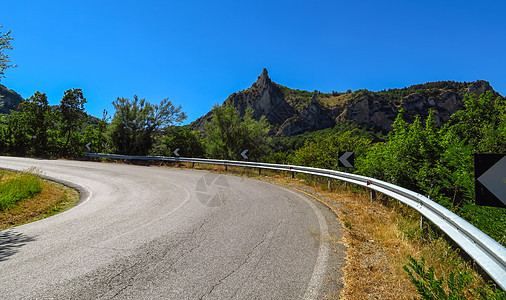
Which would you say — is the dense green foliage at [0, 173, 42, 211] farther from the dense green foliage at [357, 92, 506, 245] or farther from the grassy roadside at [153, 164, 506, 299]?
the dense green foliage at [357, 92, 506, 245]

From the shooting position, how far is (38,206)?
7.49m

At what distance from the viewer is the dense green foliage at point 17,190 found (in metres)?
6.99

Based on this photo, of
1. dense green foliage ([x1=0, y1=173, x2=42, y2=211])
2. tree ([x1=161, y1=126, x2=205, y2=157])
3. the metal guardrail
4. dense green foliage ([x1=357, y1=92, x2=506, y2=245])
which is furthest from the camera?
tree ([x1=161, y1=126, x2=205, y2=157])

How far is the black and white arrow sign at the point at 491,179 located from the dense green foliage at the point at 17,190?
993cm

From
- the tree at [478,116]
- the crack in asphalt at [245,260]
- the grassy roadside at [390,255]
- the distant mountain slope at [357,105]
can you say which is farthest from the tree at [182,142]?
the distant mountain slope at [357,105]

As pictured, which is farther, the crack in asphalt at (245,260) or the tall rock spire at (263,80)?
the tall rock spire at (263,80)

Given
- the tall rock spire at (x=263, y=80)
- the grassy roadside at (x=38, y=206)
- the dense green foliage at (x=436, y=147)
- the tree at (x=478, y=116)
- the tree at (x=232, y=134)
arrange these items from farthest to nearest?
the tall rock spire at (x=263, y=80)
the tree at (x=232, y=134)
the tree at (x=478, y=116)
the dense green foliage at (x=436, y=147)
the grassy roadside at (x=38, y=206)

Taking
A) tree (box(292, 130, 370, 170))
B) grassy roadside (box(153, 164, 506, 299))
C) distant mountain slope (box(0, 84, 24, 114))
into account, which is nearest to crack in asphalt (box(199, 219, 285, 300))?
grassy roadside (box(153, 164, 506, 299))

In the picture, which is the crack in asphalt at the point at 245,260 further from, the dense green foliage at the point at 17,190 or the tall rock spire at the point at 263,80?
the tall rock spire at the point at 263,80

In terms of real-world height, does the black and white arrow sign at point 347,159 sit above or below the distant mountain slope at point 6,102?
below

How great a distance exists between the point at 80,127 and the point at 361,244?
3360cm

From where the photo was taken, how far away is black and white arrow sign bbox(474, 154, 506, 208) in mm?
2969

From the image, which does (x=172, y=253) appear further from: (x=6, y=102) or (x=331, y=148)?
(x=6, y=102)

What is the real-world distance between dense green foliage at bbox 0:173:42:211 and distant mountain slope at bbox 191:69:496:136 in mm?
111182
